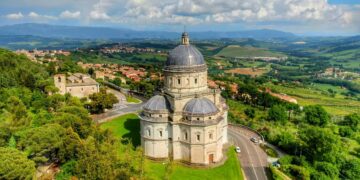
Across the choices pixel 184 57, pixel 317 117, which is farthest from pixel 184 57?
pixel 317 117

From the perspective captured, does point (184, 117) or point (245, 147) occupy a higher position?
point (184, 117)

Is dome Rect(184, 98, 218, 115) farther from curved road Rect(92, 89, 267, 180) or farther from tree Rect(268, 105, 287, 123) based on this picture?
tree Rect(268, 105, 287, 123)

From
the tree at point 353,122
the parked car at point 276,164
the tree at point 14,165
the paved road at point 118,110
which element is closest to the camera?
the tree at point 14,165

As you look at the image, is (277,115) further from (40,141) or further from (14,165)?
(14,165)

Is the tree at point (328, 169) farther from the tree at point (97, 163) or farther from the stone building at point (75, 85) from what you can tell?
the stone building at point (75, 85)

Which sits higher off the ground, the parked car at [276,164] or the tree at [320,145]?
the tree at [320,145]

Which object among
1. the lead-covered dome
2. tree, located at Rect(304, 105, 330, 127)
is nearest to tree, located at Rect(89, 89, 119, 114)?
the lead-covered dome

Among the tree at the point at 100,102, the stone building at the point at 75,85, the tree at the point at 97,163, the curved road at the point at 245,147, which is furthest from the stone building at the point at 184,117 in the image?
the stone building at the point at 75,85
